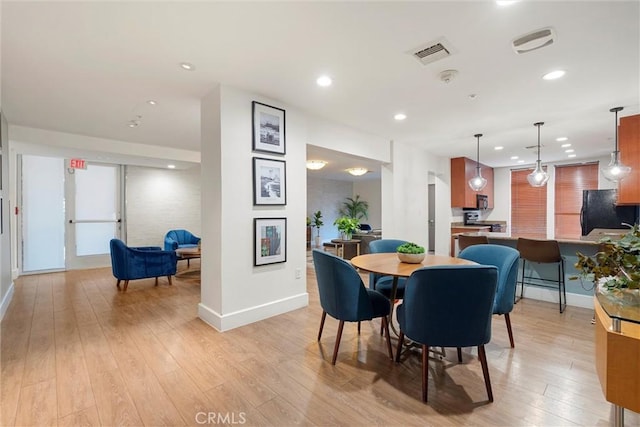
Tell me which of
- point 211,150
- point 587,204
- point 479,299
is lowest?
point 479,299

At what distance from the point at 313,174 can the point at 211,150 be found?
6751 millimetres

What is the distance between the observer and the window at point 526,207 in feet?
24.2

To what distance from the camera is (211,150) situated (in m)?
3.09

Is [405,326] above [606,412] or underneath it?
above

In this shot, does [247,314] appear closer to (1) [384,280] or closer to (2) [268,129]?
(1) [384,280]

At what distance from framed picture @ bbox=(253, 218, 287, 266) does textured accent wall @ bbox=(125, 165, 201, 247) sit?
4.64 metres

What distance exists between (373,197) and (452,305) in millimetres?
9677

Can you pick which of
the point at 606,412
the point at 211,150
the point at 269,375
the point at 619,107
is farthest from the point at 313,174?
the point at 606,412

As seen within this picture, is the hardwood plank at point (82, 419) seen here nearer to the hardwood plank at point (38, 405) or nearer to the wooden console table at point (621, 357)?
the hardwood plank at point (38, 405)

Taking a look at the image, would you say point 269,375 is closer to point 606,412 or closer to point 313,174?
point 606,412

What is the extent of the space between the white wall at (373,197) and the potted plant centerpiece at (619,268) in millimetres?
9415

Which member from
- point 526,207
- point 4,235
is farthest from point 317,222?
point 4,235

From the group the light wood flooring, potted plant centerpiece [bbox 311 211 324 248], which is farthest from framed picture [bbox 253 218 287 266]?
potted plant centerpiece [bbox 311 211 324 248]

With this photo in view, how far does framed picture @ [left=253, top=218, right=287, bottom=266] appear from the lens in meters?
3.17
